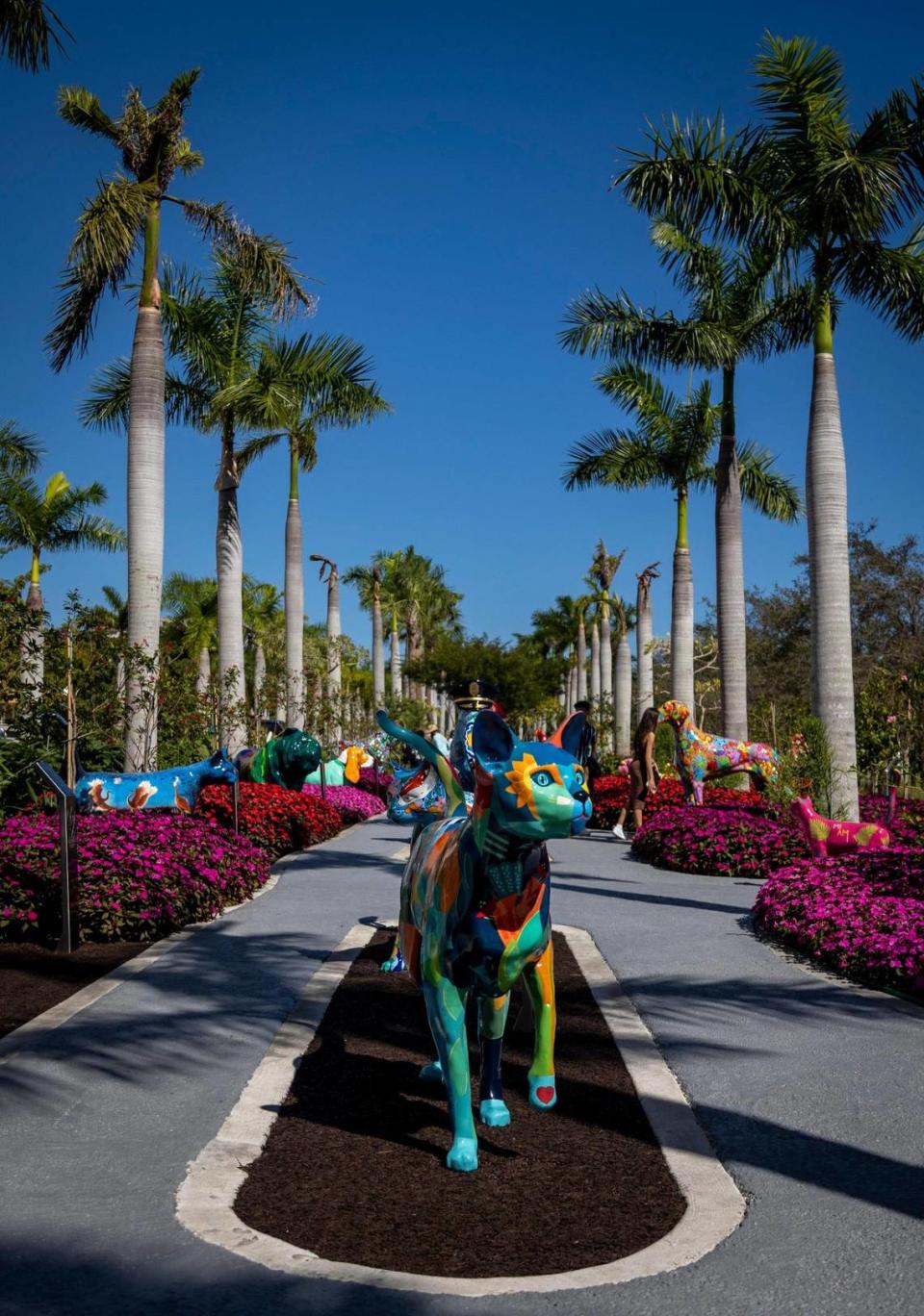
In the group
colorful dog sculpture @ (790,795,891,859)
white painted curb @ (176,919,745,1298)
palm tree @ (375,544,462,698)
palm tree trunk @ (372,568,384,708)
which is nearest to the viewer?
white painted curb @ (176,919,745,1298)

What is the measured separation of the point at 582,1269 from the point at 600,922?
248 inches

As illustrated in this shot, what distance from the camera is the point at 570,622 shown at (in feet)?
245

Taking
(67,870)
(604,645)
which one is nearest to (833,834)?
(67,870)

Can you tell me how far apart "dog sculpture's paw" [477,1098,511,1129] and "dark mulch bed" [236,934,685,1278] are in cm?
7

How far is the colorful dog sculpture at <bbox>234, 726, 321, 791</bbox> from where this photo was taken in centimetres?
1733

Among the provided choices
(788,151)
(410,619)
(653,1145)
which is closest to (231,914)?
(653,1145)

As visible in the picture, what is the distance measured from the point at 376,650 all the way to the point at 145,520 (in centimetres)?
2993

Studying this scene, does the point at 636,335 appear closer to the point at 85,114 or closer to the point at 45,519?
the point at 85,114

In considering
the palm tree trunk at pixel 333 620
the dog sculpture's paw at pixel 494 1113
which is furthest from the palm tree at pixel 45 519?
the dog sculpture's paw at pixel 494 1113

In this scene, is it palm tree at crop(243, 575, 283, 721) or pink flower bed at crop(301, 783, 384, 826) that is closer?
pink flower bed at crop(301, 783, 384, 826)

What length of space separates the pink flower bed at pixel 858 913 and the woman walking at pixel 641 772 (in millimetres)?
6912

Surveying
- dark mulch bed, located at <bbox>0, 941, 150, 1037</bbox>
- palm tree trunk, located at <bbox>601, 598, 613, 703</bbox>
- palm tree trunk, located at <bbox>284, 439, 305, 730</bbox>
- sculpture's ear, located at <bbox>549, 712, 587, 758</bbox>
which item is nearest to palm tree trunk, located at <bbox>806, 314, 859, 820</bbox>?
dark mulch bed, located at <bbox>0, 941, 150, 1037</bbox>

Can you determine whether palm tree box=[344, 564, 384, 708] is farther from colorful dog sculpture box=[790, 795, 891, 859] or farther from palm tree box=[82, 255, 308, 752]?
colorful dog sculpture box=[790, 795, 891, 859]

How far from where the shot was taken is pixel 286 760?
17.4 m
